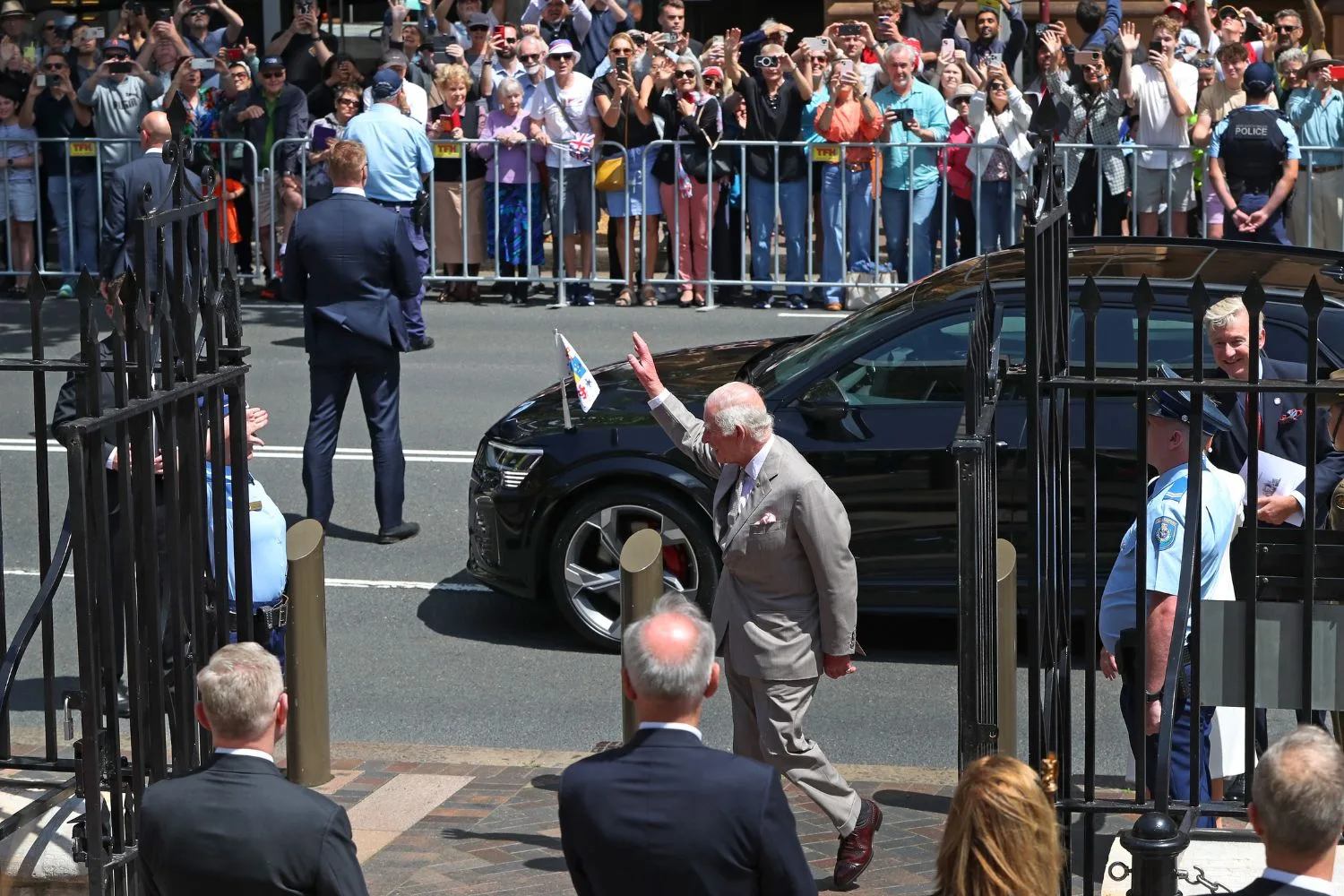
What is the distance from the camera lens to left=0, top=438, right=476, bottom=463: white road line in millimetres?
12930

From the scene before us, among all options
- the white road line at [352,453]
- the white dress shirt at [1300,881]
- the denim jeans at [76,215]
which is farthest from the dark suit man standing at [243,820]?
the denim jeans at [76,215]

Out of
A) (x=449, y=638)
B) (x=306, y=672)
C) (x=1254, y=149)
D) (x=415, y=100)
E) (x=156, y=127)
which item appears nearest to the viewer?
(x=306, y=672)

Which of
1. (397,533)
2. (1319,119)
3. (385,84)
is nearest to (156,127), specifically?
(397,533)

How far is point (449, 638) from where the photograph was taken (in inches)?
A: 382

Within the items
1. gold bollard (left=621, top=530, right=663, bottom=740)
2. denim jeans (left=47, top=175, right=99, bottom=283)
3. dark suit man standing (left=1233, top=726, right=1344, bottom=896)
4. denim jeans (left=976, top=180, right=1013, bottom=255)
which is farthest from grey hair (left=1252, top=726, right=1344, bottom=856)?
denim jeans (left=47, top=175, right=99, bottom=283)

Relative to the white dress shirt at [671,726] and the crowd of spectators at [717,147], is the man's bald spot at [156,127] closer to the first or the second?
the crowd of spectators at [717,147]

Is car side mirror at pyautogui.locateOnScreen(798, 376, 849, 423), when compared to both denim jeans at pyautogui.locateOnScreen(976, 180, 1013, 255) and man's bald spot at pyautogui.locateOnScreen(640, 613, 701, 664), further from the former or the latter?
denim jeans at pyautogui.locateOnScreen(976, 180, 1013, 255)

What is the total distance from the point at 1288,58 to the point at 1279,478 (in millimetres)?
11773

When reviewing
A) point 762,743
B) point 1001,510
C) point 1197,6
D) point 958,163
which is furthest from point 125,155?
point 762,743

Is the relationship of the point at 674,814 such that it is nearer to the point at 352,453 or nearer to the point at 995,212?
the point at 352,453

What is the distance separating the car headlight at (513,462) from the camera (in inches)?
372

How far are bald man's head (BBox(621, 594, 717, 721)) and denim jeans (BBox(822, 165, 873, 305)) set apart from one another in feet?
42.6

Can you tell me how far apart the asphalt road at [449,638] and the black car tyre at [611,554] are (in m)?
0.22

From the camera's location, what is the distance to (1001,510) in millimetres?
8906
